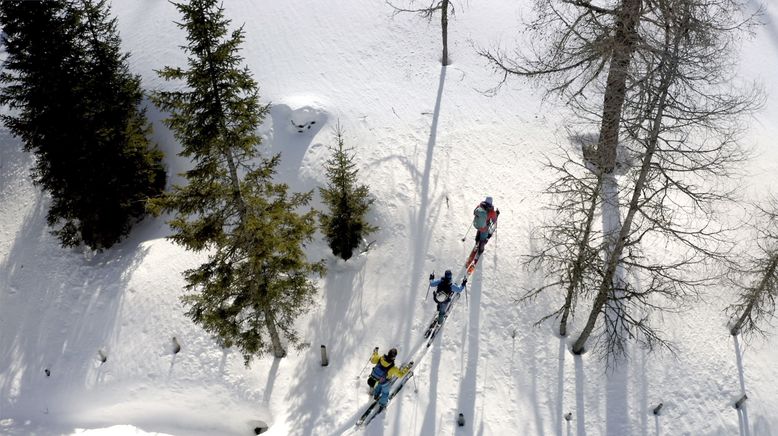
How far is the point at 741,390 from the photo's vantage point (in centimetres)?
1379

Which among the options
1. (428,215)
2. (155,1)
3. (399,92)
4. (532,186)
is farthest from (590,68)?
(155,1)

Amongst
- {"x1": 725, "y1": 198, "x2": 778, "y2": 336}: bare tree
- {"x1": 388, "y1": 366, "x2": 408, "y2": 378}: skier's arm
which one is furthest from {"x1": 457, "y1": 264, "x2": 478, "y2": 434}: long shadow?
{"x1": 725, "y1": 198, "x2": 778, "y2": 336}: bare tree

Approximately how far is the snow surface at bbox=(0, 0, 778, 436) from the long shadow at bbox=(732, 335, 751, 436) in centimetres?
5

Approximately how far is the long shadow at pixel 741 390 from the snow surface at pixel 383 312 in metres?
0.05

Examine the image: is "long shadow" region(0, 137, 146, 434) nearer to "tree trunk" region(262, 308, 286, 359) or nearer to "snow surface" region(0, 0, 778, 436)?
"snow surface" region(0, 0, 778, 436)

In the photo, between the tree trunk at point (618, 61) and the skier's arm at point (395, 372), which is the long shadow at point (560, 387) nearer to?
the skier's arm at point (395, 372)

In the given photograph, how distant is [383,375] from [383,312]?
327 centimetres

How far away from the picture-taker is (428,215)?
690 inches

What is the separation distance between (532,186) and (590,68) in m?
4.54

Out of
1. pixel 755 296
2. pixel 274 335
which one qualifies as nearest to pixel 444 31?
pixel 274 335

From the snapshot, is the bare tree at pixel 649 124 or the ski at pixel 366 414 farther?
the ski at pixel 366 414

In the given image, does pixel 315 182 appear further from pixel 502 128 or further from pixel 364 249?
pixel 502 128

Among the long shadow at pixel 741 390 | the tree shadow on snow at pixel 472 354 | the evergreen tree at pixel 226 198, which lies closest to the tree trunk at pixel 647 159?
the tree shadow on snow at pixel 472 354

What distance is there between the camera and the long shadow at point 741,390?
43.2 feet
